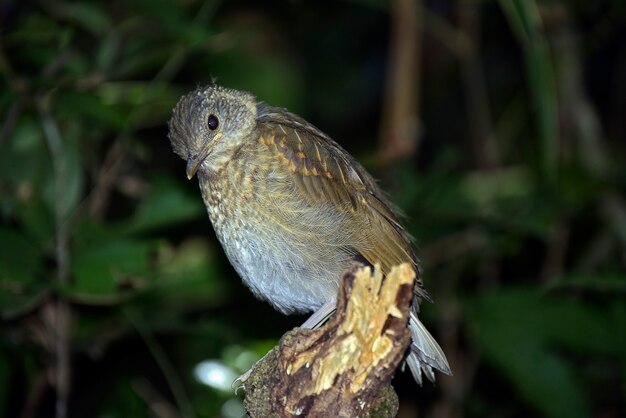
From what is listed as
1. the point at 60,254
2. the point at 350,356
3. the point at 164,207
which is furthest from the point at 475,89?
the point at 350,356

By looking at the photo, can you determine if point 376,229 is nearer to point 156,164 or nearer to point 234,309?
point 234,309

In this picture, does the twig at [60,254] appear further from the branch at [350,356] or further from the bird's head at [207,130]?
the branch at [350,356]

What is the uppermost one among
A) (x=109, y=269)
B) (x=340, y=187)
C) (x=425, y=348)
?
(x=340, y=187)

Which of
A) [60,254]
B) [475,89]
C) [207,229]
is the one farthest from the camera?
[475,89]

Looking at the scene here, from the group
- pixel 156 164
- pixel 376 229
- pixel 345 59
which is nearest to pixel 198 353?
pixel 376 229

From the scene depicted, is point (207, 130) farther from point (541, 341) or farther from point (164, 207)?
point (541, 341)
